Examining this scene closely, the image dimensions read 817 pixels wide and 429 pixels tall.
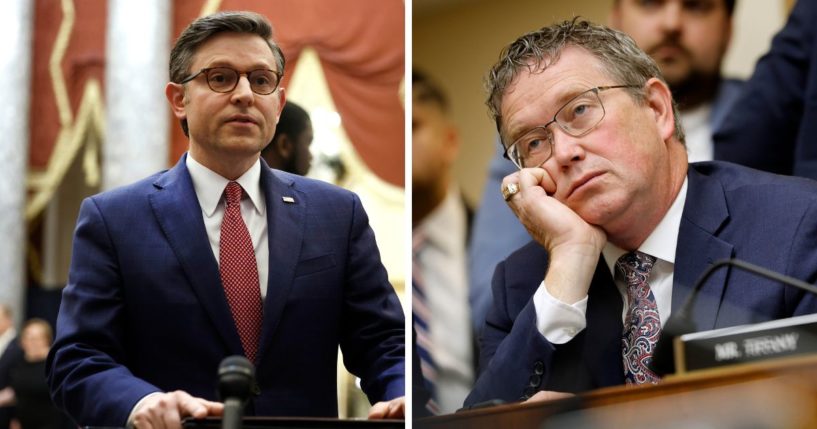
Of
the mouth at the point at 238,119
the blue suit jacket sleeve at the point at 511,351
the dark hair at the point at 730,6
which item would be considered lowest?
the blue suit jacket sleeve at the point at 511,351

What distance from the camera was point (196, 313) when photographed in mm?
3756

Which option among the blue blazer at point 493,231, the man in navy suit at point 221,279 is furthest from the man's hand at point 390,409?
the blue blazer at point 493,231

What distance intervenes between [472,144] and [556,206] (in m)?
0.69

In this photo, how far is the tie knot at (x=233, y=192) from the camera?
3.90 m

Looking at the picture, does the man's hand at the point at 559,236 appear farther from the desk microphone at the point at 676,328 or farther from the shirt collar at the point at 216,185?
the shirt collar at the point at 216,185

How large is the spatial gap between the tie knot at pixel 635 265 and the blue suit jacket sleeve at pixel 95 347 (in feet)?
4.77

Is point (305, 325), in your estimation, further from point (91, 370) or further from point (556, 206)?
point (556, 206)

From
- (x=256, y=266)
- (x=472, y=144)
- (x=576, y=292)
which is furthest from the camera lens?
(x=472, y=144)

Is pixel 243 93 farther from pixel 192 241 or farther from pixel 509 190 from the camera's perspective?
pixel 509 190

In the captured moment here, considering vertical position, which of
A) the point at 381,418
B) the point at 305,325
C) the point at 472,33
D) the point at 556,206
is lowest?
the point at 381,418

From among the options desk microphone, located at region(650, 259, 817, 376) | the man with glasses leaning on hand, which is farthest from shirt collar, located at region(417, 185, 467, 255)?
desk microphone, located at region(650, 259, 817, 376)

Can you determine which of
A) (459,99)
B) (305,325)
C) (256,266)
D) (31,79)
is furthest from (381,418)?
(31,79)

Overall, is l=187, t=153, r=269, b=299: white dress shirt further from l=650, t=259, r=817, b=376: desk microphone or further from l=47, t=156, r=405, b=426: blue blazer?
l=650, t=259, r=817, b=376: desk microphone

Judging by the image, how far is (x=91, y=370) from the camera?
3744 mm
